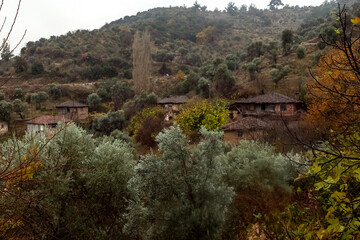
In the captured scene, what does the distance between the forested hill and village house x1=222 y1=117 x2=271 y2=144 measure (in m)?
14.4

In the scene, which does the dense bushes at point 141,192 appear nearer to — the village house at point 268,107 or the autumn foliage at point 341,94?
the autumn foliage at point 341,94

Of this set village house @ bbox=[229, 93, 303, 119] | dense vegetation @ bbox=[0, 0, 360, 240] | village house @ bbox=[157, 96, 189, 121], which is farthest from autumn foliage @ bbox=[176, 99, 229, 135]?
village house @ bbox=[157, 96, 189, 121]

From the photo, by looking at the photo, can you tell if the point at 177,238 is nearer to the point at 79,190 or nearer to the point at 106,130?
the point at 79,190

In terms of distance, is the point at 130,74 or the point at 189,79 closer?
the point at 189,79

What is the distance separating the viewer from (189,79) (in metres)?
46.9

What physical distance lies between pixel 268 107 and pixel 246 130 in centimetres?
980

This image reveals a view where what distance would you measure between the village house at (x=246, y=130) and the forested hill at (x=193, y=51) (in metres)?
14.4

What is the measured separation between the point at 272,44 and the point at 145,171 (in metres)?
49.1

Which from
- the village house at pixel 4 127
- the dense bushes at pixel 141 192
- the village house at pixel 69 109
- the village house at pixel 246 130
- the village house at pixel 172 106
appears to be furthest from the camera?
the village house at pixel 69 109

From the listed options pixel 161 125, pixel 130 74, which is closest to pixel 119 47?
pixel 130 74

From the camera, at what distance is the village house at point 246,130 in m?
22.5

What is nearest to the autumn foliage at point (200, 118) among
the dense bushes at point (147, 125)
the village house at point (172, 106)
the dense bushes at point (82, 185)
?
the dense bushes at point (147, 125)

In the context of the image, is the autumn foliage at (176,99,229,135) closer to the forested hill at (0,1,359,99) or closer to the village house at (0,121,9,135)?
the forested hill at (0,1,359,99)

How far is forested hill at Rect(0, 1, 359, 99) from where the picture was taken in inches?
Result: 1714
